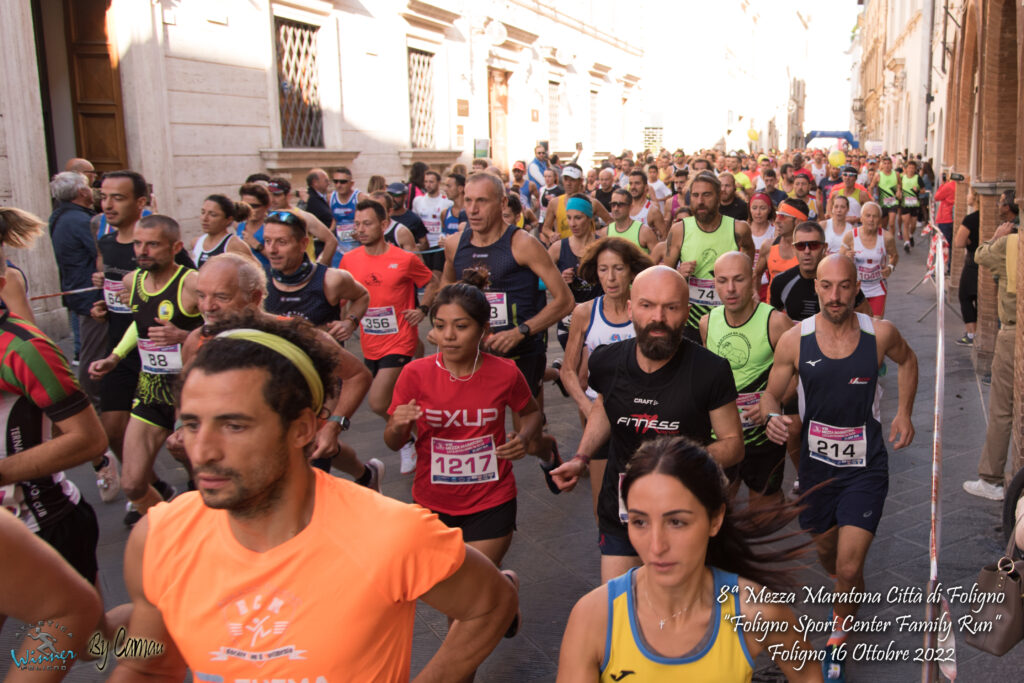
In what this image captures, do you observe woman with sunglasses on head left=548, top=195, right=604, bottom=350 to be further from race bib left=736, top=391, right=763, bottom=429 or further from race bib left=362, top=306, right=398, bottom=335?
race bib left=736, top=391, right=763, bottom=429

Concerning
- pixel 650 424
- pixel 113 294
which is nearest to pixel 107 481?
pixel 113 294

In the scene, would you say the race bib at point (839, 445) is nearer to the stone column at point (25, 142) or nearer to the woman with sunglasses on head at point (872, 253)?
the woman with sunglasses on head at point (872, 253)

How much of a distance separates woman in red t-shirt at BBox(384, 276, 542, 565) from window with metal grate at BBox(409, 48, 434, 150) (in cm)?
1419

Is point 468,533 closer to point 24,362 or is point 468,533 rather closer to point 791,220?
point 24,362

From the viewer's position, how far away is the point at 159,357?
188 inches

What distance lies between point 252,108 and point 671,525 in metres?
12.0

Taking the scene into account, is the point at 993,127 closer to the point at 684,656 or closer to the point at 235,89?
the point at 235,89

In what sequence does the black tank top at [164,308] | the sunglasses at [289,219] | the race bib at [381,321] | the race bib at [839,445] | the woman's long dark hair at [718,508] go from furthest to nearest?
the race bib at [381,321], the sunglasses at [289,219], the black tank top at [164,308], the race bib at [839,445], the woman's long dark hair at [718,508]

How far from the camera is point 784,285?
6488mm

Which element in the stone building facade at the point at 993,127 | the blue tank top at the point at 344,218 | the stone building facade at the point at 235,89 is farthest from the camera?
the blue tank top at the point at 344,218

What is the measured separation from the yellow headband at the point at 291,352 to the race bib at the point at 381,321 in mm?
4420

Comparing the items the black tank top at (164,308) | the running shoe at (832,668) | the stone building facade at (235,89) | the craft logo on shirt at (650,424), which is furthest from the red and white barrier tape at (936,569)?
the stone building facade at (235,89)

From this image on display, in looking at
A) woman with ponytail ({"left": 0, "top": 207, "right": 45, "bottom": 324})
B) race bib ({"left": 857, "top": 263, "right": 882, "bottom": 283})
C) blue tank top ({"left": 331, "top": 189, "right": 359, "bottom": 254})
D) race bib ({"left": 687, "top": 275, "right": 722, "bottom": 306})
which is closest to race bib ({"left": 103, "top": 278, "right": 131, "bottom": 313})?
woman with ponytail ({"left": 0, "top": 207, "right": 45, "bottom": 324})

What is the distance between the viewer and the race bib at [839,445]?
3846 millimetres
